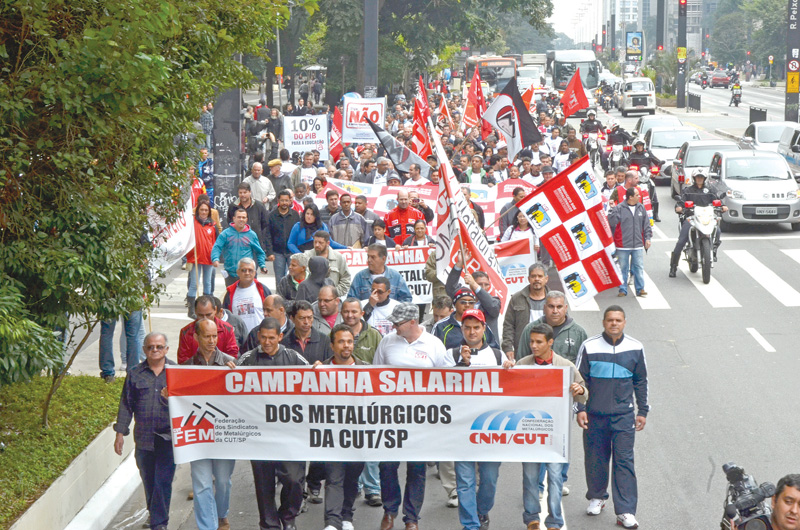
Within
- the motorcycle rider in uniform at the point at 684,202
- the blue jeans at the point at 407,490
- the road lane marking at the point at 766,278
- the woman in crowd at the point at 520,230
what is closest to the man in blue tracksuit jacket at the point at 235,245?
the woman in crowd at the point at 520,230

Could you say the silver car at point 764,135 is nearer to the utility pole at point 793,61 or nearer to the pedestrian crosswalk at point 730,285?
the pedestrian crosswalk at point 730,285

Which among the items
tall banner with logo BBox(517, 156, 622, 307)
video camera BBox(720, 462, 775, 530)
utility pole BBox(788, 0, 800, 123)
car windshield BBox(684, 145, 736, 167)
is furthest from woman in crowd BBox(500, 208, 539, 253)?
utility pole BBox(788, 0, 800, 123)

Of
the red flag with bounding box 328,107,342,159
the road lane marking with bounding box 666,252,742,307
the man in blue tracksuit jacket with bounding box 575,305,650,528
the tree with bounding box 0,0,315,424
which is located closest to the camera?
the tree with bounding box 0,0,315,424

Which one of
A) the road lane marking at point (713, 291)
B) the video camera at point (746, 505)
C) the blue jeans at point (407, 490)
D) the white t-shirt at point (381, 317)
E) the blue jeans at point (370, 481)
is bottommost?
the road lane marking at point (713, 291)

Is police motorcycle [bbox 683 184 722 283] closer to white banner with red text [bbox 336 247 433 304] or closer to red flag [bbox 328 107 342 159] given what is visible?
white banner with red text [bbox 336 247 433 304]

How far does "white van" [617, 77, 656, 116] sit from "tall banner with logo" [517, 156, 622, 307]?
172 ft

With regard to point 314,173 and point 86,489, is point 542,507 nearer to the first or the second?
point 86,489

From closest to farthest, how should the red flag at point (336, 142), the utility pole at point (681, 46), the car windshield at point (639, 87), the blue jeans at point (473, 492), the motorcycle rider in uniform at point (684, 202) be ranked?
1. the blue jeans at point (473, 492)
2. the motorcycle rider in uniform at point (684, 202)
3. the red flag at point (336, 142)
4. the car windshield at point (639, 87)
5. the utility pole at point (681, 46)

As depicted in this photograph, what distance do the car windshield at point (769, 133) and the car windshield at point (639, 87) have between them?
97.0 ft

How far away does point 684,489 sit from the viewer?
915cm

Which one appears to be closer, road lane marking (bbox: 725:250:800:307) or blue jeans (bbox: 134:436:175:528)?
blue jeans (bbox: 134:436:175:528)

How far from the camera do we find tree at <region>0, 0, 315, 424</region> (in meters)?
6.84

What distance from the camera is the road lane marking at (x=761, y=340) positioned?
14.0 metres

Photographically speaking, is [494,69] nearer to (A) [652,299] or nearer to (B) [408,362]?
(A) [652,299]
